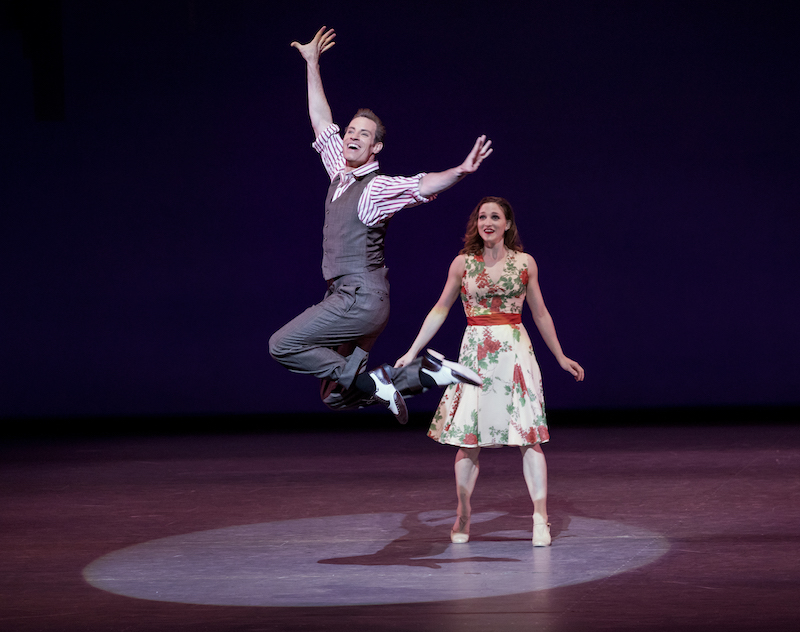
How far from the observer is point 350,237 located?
12.1ft

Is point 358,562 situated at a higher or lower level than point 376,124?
lower

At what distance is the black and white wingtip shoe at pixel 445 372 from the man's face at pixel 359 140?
2.38 feet

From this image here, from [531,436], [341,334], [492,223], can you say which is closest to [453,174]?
[341,334]

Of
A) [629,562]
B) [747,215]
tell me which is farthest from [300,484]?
[747,215]

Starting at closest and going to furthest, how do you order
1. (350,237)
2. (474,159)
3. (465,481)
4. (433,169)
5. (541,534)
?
(474,159)
(350,237)
(541,534)
(465,481)
(433,169)

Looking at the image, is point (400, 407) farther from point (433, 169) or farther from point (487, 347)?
point (433, 169)

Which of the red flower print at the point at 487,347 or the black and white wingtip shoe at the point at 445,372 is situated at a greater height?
the red flower print at the point at 487,347

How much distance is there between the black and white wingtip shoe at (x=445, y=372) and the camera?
374cm

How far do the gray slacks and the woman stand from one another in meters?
0.49

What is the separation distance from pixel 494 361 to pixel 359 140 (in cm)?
113

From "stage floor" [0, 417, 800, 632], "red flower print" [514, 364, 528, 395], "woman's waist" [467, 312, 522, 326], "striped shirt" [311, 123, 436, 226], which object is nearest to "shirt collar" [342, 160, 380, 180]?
"striped shirt" [311, 123, 436, 226]

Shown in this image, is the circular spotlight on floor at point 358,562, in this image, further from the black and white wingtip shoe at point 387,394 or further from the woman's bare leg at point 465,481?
the black and white wingtip shoe at point 387,394

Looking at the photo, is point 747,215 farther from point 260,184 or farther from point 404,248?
point 260,184

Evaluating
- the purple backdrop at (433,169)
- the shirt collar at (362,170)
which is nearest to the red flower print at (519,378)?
the shirt collar at (362,170)
